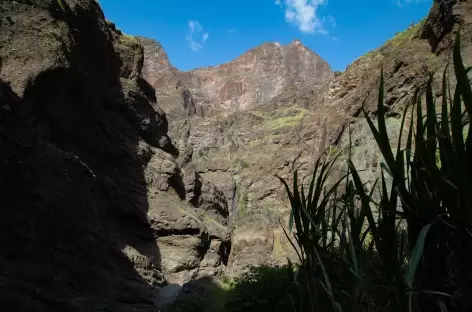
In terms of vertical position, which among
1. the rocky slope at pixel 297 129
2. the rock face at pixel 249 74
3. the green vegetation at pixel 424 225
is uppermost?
the rock face at pixel 249 74

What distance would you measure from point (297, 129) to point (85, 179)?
28780mm

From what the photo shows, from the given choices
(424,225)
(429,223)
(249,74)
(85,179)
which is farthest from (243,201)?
(249,74)

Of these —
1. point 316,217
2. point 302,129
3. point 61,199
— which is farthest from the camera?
point 302,129

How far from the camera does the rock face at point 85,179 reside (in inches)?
318

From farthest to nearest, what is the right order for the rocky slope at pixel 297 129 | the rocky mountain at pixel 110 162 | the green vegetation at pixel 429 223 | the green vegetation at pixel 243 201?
the green vegetation at pixel 243 201 → the rocky slope at pixel 297 129 → the rocky mountain at pixel 110 162 → the green vegetation at pixel 429 223

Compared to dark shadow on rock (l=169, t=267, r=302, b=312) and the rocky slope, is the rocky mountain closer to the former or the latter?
the rocky slope

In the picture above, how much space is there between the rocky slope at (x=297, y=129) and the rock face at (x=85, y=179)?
412 cm

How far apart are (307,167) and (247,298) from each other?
88.5ft

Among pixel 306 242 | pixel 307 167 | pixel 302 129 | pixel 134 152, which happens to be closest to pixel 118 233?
pixel 134 152

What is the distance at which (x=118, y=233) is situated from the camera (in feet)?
47.6

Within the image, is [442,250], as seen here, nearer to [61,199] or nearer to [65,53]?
[61,199]

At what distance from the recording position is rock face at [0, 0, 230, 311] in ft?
26.5

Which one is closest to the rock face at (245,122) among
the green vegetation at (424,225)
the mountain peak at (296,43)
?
the mountain peak at (296,43)

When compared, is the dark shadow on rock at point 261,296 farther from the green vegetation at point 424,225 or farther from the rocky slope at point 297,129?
the green vegetation at point 424,225
